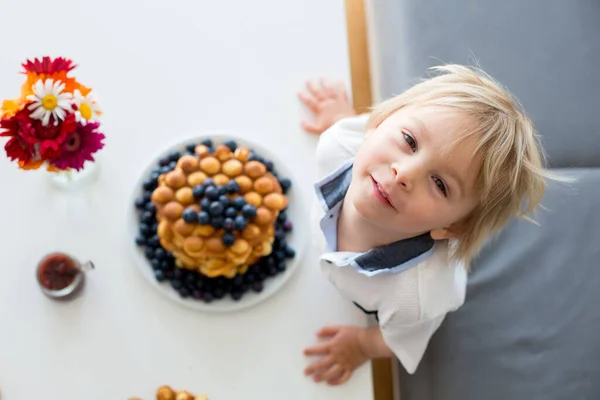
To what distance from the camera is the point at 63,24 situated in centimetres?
108

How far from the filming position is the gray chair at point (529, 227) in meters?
1.01

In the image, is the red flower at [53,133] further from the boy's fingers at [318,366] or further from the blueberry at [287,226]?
the boy's fingers at [318,366]

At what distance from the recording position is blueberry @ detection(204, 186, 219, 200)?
876 mm

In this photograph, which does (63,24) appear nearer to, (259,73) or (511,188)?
(259,73)

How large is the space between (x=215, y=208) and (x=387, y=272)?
0.27m

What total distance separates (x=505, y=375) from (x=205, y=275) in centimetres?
53

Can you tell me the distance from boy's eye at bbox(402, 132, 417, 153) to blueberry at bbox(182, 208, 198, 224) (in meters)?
0.32

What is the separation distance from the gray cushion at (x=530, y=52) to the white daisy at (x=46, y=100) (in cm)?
62

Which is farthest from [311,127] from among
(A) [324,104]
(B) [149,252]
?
(B) [149,252]

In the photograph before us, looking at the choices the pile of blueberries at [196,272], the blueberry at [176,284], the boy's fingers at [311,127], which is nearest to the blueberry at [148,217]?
the pile of blueberries at [196,272]

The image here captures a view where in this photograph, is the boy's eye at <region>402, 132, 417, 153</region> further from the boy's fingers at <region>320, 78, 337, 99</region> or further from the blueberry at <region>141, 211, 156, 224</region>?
the blueberry at <region>141, 211, 156, 224</region>

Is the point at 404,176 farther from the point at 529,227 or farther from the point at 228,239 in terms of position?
the point at 529,227

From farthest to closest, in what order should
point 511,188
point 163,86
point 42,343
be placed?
point 163,86 < point 42,343 < point 511,188

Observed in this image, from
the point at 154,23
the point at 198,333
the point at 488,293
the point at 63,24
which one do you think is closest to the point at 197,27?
the point at 154,23
